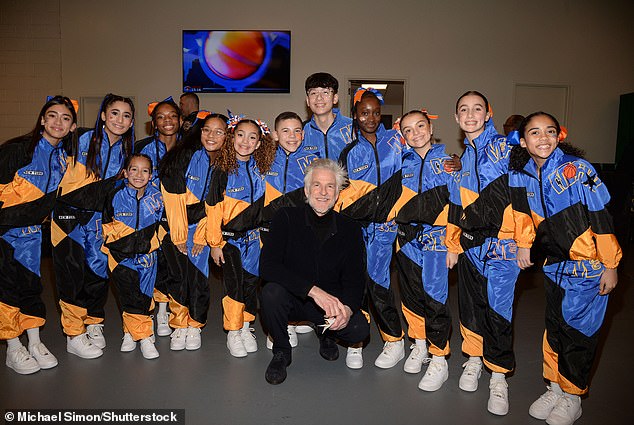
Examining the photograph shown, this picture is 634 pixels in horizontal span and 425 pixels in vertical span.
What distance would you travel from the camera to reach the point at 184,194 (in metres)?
3.19

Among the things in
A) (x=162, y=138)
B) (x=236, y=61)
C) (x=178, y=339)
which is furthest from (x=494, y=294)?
(x=236, y=61)

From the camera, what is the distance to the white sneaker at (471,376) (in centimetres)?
275

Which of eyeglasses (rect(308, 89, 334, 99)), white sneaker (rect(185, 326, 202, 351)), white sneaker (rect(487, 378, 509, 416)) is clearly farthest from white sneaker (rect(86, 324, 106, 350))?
white sneaker (rect(487, 378, 509, 416))

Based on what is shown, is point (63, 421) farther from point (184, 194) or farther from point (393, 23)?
point (393, 23)

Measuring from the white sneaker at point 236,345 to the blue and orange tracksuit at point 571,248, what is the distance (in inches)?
75.5

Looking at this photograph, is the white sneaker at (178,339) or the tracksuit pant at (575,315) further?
the white sneaker at (178,339)

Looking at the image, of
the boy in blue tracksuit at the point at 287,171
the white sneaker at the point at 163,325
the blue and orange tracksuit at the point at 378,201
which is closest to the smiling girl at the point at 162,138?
the white sneaker at the point at 163,325

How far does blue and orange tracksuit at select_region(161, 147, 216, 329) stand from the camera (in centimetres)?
316

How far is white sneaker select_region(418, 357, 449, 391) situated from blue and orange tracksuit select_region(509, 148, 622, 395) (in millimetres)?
A: 632

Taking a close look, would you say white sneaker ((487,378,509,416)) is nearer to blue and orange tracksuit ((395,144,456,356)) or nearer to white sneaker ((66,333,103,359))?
blue and orange tracksuit ((395,144,456,356))

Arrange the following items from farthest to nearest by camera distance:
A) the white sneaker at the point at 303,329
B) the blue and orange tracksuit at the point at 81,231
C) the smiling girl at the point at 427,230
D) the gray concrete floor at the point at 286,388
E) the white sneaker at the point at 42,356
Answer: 1. the white sneaker at the point at 303,329
2. the blue and orange tracksuit at the point at 81,231
3. the white sneaker at the point at 42,356
4. the smiling girl at the point at 427,230
5. the gray concrete floor at the point at 286,388

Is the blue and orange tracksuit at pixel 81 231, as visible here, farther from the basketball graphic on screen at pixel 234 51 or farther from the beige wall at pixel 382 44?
the beige wall at pixel 382 44

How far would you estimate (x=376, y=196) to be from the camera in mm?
3027

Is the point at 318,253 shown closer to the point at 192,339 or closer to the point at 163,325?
the point at 192,339
